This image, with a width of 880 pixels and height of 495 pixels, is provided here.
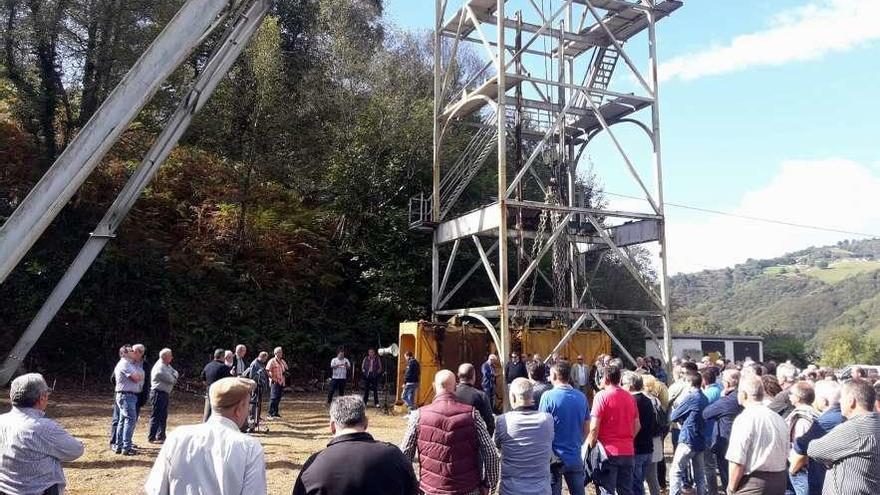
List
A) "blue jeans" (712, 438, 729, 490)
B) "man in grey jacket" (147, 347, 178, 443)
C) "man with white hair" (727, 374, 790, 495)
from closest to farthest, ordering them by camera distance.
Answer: "man with white hair" (727, 374, 790, 495) → "blue jeans" (712, 438, 729, 490) → "man in grey jacket" (147, 347, 178, 443)

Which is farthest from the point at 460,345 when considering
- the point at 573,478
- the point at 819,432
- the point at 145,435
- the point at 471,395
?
the point at 819,432

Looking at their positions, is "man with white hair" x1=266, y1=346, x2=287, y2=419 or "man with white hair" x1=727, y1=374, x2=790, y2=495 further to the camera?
"man with white hair" x1=266, y1=346, x2=287, y2=419

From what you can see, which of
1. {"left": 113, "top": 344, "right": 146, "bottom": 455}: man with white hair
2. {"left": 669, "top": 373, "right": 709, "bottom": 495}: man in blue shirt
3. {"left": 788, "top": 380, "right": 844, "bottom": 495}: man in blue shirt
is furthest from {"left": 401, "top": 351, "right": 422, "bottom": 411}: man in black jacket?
{"left": 788, "top": 380, "right": 844, "bottom": 495}: man in blue shirt

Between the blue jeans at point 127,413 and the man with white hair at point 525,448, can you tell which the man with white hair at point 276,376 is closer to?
the blue jeans at point 127,413

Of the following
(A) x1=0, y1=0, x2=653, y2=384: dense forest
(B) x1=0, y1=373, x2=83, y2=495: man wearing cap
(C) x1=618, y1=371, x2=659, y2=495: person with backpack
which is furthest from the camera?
(A) x1=0, y1=0, x2=653, y2=384: dense forest

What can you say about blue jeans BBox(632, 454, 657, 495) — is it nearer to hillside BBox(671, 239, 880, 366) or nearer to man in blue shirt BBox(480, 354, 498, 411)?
man in blue shirt BBox(480, 354, 498, 411)

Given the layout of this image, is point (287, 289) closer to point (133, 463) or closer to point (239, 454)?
point (133, 463)

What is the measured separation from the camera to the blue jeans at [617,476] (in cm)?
705

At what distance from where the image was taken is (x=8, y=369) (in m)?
16.0

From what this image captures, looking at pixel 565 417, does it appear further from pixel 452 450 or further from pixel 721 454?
pixel 721 454

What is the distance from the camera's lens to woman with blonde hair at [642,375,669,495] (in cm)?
813

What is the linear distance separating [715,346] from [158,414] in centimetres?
3080

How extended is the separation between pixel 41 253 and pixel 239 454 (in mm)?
21567

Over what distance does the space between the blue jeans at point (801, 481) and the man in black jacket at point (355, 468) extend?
14.3 ft
